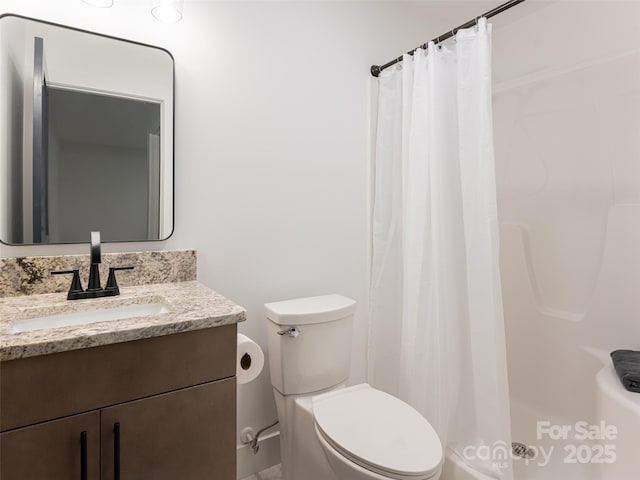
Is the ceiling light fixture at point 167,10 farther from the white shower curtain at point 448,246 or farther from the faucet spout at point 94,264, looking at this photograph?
the white shower curtain at point 448,246

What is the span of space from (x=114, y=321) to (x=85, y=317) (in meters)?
0.30

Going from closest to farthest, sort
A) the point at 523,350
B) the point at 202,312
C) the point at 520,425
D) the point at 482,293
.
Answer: the point at 202,312
the point at 482,293
the point at 520,425
the point at 523,350

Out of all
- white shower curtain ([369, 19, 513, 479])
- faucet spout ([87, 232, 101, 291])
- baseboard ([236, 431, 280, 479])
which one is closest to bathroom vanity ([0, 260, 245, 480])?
faucet spout ([87, 232, 101, 291])

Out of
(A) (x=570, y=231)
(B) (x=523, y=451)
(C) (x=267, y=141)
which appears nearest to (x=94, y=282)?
(C) (x=267, y=141)

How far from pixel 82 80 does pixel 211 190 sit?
59 cm

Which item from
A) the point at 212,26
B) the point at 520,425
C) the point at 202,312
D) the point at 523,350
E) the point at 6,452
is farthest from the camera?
the point at 523,350

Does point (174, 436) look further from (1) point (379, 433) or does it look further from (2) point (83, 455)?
(1) point (379, 433)

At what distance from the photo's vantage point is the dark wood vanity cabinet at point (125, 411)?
2.53 ft

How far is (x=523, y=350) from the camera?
6.55ft

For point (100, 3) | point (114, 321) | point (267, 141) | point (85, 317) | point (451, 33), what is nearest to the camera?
point (114, 321)

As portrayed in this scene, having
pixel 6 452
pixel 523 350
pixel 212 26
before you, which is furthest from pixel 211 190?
pixel 523 350

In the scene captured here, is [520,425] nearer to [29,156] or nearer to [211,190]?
[211,190]

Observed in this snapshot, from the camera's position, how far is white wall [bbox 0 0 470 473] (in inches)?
58.2

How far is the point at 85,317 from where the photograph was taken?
44.5 inches
